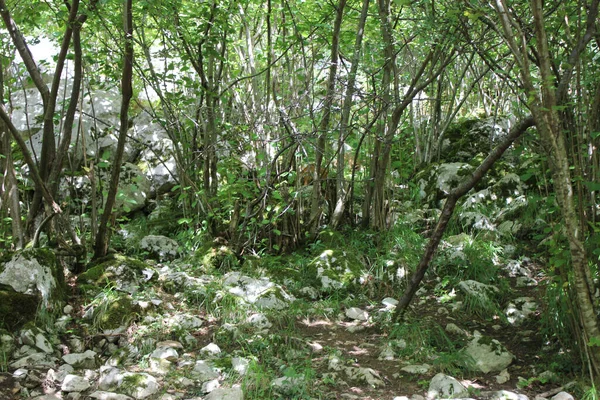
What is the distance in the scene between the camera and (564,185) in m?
2.75

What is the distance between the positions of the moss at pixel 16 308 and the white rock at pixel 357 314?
2.44 metres

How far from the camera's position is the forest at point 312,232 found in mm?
3209

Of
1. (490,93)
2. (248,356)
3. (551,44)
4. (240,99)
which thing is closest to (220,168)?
(240,99)

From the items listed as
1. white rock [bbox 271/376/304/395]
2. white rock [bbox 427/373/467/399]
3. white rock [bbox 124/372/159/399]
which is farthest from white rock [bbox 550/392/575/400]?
white rock [bbox 124/372/159/399]

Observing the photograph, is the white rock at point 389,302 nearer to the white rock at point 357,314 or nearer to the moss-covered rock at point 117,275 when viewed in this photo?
the white rock at point 357,314

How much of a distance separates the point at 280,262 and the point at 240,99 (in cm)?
225

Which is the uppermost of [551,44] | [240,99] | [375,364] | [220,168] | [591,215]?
[240,99]

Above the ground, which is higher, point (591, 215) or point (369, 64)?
point (369, 64)

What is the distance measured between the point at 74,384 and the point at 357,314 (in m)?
2.23

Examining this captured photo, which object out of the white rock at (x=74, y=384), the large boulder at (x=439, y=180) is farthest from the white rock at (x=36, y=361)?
the large boulder at (x=439, y=180)

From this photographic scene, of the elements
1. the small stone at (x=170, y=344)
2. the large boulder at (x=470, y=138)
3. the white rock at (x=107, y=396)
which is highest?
the large boulder at (x=470, y=138)

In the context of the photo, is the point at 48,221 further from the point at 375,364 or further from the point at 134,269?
the point at 375,364

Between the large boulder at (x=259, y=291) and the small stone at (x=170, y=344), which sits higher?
the large boulder at (x=259, y=291)

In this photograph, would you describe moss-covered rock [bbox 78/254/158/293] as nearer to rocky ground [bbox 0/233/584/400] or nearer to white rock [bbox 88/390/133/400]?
rocky ground [bbox 0/233/584/400]
